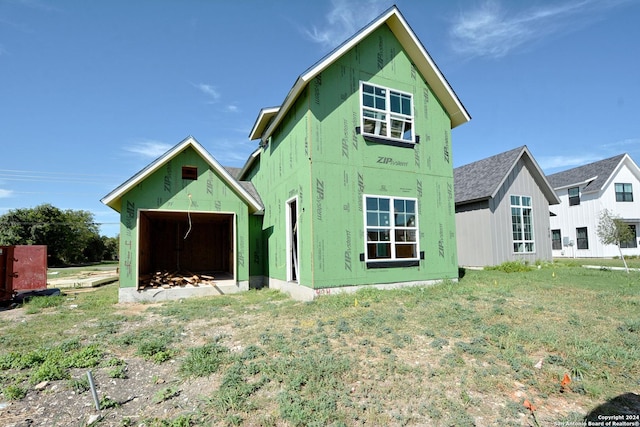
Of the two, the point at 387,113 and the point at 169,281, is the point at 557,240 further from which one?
the point at 169,281

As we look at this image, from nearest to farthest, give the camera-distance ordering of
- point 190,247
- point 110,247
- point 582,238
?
1. point 190,247
2. point 582,238
3. point 110,247

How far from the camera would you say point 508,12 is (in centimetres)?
1084

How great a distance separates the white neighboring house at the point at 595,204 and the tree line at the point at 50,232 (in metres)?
46.7

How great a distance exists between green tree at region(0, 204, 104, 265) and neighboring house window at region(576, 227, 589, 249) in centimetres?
4724

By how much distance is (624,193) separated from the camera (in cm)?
2669

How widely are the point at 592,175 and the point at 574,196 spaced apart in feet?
7.01

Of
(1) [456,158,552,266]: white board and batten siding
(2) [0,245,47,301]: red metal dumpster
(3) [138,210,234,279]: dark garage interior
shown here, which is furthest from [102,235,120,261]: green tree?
(1) [456,158,552,266]: white board and batten siding

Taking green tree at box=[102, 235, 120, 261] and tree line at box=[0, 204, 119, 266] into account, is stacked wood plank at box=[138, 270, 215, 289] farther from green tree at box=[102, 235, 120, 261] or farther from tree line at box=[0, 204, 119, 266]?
green tree at box=[102, 235, 120, 261]

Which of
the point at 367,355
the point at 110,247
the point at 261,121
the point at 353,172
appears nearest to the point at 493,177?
the point at 353,172

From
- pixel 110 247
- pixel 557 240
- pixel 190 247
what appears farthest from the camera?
pixel 110 247

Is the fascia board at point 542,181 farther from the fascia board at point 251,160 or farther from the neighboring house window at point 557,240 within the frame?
the fascia board at point 251,160

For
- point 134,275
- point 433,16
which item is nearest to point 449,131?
point 433,16

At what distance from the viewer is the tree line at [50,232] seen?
3238 centimetres

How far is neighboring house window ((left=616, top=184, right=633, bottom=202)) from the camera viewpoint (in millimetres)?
26406
